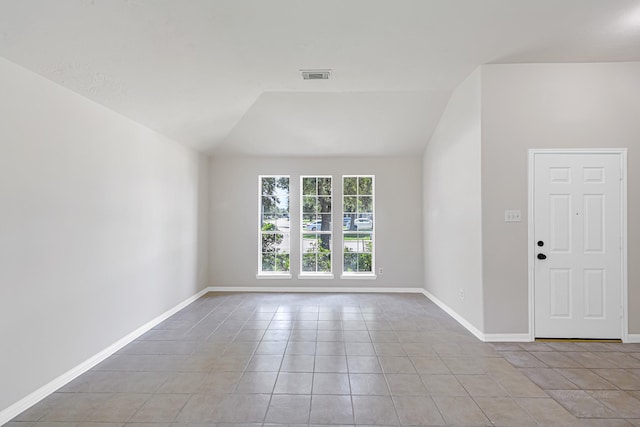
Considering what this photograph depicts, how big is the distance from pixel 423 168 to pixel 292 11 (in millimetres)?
3995

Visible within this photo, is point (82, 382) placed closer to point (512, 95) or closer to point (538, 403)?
point (538, 403)

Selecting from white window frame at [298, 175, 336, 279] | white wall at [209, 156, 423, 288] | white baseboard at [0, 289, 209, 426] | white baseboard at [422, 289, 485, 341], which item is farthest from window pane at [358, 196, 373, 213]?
white baseboard at [0, 289, 209, 426]

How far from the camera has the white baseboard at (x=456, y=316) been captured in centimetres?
370

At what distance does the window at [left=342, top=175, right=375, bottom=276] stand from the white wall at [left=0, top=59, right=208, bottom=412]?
10.0 feet

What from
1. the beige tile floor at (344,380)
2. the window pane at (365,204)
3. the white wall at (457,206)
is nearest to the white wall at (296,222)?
the window pane at (365,204)

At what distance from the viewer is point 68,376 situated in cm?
274

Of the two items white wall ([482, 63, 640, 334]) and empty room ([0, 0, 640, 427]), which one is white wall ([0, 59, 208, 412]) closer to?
empty room ([0, 0, 640, 427])

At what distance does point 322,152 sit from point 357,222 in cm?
139

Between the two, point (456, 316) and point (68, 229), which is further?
point (456, 316)

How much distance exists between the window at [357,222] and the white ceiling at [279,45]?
1.86 metres

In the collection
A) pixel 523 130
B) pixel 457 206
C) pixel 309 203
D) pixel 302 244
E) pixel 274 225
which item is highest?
pixel 523 130

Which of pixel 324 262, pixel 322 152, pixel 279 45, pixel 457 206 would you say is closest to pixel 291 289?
pixel 324 262

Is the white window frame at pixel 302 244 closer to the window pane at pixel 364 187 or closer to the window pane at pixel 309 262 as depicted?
the window pane at pixel 309 262

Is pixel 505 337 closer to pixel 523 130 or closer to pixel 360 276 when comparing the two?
pixel 523 130
